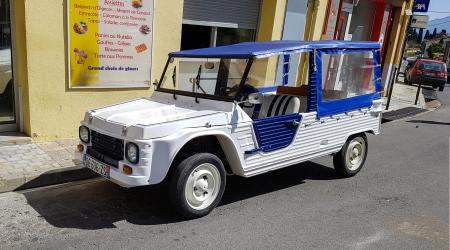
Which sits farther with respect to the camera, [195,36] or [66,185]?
[195,36]

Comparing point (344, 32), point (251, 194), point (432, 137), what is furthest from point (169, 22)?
point (344, 32)

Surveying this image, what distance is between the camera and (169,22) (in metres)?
7.63

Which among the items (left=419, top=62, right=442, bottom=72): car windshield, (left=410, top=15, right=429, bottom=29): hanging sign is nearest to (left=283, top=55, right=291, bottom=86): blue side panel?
(left=410, top=15, right=429, bottom=29): hanging sign

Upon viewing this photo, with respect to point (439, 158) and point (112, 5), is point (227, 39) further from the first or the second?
point (439, 158)

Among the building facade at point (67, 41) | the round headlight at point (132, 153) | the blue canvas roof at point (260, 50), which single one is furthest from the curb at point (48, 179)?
the blue canvas roof at point (260, 50)

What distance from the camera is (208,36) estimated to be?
30.1ft

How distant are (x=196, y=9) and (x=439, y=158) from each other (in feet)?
18.5

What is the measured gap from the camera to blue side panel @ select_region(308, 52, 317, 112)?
521cm

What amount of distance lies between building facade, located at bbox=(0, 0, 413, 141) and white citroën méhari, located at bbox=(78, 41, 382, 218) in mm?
490

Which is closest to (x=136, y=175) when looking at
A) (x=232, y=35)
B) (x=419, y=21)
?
(x=232, y=35)

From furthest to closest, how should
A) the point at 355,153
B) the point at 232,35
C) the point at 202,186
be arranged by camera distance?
the point at 232,35 < the point at 355,153 < the point at 202,186

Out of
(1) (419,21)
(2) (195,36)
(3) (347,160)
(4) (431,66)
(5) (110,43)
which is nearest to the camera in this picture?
(3) (347,160)

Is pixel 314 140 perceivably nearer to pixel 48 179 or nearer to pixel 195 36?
pixel 48 179

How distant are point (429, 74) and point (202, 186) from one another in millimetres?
21603
